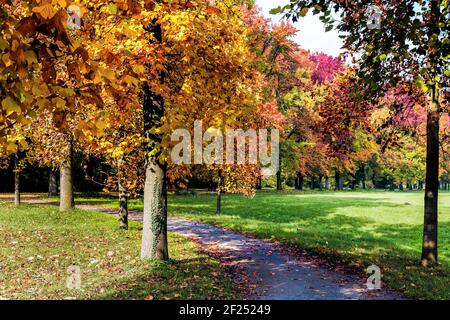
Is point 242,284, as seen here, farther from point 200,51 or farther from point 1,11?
point 1,11

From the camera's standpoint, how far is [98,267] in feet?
30.9

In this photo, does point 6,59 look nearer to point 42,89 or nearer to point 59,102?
point 42,89

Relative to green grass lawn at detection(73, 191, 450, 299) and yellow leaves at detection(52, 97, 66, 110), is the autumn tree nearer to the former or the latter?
green grass lawn at detection(73, 191, 450, 299)

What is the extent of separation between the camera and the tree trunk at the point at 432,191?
1070cm

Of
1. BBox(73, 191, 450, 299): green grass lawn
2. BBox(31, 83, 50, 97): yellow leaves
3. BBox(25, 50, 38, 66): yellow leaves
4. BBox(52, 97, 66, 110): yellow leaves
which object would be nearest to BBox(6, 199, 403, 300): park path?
BBox(73, 191, 450, 299): green grass lawn

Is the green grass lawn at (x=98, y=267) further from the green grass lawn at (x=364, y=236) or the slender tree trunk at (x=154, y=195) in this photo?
the green grass lawn at (x=364, y=236)

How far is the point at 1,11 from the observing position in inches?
134

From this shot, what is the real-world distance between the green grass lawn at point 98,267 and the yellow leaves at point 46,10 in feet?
17.4

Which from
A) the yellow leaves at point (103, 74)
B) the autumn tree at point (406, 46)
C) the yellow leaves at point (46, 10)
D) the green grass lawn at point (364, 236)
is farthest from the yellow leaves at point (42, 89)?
the green grass lawn at point (364, 236)

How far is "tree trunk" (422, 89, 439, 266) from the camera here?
10695 millimetres

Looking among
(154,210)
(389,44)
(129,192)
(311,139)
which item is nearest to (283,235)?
(129,192)

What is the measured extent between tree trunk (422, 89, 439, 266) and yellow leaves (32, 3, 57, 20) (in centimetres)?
1015

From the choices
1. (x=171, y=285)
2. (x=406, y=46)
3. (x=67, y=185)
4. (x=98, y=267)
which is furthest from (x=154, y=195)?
(x=67, y=185)
